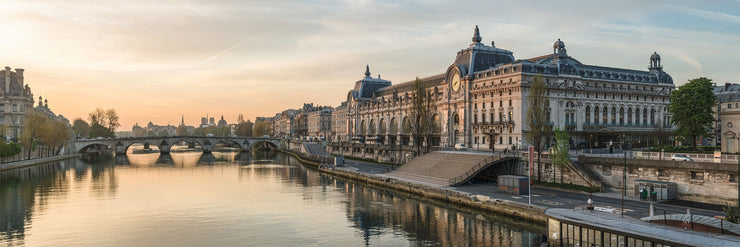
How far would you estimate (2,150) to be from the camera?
9962cm

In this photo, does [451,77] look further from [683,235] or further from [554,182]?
[683,235]

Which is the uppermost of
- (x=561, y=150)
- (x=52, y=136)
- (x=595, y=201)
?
(x=52, y=136)

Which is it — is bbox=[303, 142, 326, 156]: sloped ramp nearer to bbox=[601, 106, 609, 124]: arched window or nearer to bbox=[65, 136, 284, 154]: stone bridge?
bbox=[65, 136, 284, 154]: stone bridge

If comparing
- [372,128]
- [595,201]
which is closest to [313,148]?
[372,128]

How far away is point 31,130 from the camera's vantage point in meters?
119

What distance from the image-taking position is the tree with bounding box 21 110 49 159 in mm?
115150

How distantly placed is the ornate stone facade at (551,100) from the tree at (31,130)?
87372mm

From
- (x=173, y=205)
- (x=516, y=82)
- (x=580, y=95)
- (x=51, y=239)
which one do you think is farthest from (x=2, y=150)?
(x=580, y=95)

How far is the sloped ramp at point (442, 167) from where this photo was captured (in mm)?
65594

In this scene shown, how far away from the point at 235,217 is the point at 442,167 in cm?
3097

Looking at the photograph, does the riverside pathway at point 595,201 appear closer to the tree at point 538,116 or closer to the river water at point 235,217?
the river water at point 235,217

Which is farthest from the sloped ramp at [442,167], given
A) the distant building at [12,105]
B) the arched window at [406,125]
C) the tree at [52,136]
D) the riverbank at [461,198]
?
the distant building at [12,105]

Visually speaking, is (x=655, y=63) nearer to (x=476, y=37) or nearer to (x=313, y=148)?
(x=476, y=37)

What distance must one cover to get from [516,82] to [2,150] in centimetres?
9640
